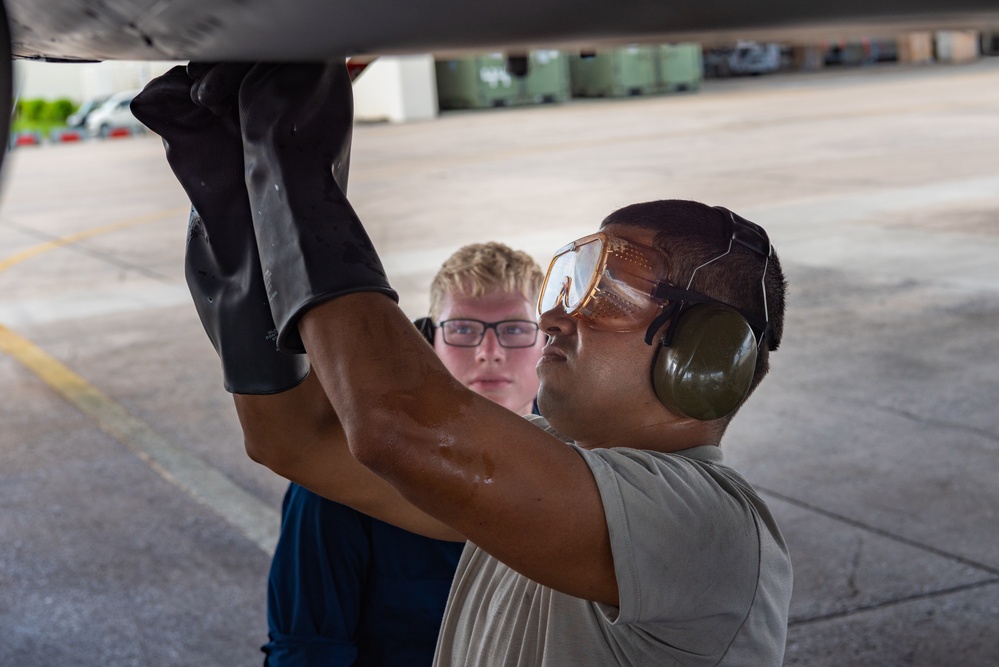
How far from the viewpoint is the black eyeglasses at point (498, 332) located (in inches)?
101

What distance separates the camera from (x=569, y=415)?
1517mm

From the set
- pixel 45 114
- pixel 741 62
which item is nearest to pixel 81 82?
pixel 45 114

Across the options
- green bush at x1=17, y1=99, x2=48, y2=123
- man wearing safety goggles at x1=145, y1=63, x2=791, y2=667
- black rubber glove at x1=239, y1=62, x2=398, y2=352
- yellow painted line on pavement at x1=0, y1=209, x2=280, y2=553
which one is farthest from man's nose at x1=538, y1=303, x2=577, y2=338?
green bush at x1=17, y1=99, x2=48, y2=123

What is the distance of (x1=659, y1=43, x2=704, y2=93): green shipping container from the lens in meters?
31.3

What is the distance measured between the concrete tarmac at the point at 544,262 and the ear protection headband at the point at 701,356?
0.79 m

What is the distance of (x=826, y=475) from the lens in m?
4.89

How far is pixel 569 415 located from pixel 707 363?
0.20 metres

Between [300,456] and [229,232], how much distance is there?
0.41 metres

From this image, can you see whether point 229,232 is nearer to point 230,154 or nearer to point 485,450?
point 230,154

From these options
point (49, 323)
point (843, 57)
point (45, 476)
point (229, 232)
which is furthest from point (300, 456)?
point (843, 57)

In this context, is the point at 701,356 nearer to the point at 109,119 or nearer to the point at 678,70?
the point at 109,119

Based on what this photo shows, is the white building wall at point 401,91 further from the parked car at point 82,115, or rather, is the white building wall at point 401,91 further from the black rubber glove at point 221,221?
the black rubber glove at point 221,221

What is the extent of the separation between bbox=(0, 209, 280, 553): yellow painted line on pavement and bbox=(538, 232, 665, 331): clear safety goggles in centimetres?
335

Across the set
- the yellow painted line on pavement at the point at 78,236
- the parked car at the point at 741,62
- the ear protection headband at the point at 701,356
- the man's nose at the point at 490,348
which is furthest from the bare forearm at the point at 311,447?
the parked car at the point at 741,62
